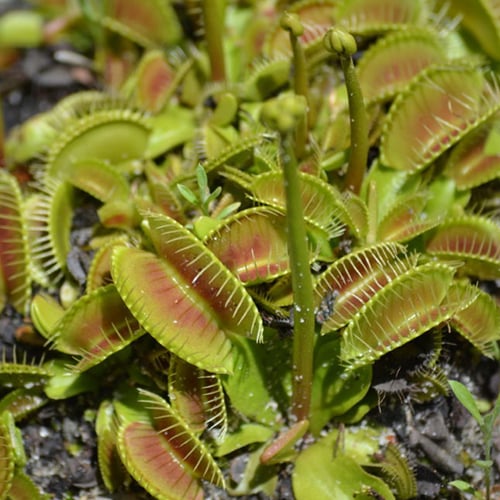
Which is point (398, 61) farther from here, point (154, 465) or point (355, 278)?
point (154, 465)

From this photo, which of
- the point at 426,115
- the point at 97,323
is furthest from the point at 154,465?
the point at 426,115

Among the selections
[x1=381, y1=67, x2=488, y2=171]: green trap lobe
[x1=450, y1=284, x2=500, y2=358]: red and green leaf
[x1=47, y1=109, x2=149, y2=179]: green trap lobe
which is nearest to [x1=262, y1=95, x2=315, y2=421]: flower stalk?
[x1=450, y1=284, x2=500, y2=358]: red and green leaf

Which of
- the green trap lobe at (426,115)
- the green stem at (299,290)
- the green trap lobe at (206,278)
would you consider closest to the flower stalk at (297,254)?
the green stem at (299,290)

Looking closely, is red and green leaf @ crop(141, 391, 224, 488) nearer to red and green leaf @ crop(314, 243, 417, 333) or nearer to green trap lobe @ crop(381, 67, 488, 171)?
red and green leaf @ crop(314, 243, 417, 333)

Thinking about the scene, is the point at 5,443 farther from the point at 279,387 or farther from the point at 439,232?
the point at 439,232

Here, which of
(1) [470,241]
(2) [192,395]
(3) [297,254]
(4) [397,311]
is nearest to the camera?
(3) [297,254]

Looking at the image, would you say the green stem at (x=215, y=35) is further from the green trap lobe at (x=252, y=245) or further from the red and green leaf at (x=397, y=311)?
the red and green leaf at (x=397, y=311)
